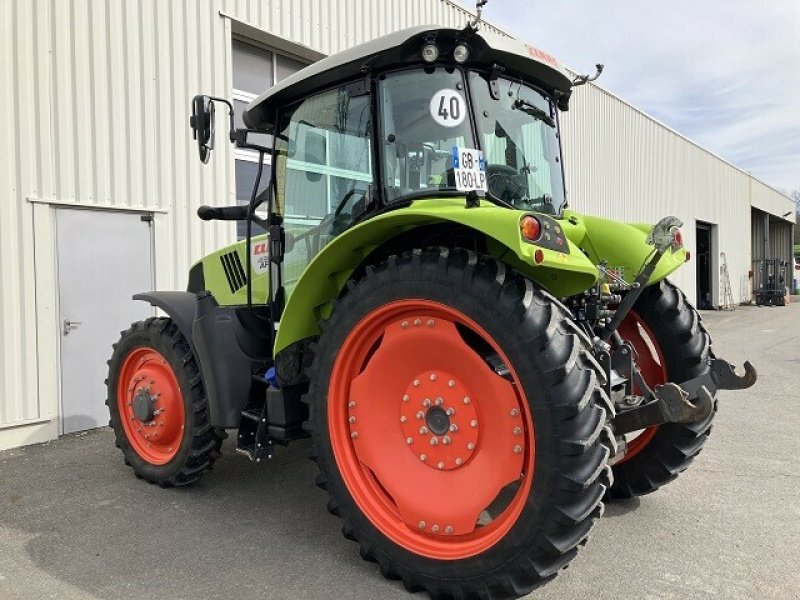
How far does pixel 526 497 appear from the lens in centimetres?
241

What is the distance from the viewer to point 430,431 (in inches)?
109

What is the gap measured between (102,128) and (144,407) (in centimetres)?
316

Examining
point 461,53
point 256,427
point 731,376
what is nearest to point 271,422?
point 256,427

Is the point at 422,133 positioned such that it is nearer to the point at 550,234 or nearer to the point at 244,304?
the point at 550,234

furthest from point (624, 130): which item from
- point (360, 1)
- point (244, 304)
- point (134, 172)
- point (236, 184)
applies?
point (244, 304)

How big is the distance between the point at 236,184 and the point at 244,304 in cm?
394

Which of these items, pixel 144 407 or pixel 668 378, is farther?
pixel 144 407

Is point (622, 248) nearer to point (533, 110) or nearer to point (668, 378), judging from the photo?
point (668, 378)

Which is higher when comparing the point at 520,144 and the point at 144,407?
the point at 520,144

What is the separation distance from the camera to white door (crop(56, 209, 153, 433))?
18.5 feet

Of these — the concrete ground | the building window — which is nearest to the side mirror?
the concrete ground

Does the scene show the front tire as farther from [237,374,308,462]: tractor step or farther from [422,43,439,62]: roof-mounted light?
[422,43,439,62]: roof-mounted light

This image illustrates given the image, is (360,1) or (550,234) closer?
(550,234)

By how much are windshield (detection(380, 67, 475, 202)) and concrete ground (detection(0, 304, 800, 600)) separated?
1882mm
